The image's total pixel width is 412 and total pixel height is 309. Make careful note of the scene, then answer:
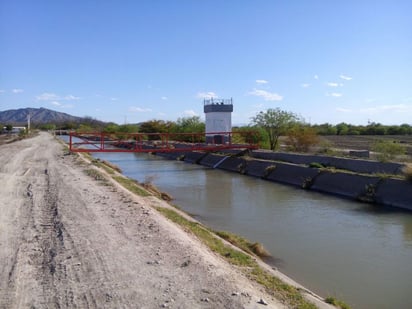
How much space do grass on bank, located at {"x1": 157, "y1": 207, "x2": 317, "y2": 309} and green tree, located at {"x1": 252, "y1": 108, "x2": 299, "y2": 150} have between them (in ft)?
94.4

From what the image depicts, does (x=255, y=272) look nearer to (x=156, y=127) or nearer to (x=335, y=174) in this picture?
(x=335, y=174)

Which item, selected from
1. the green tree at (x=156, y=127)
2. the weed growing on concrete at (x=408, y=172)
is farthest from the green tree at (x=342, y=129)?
the weed growing on concrete at (x=408, y=172)

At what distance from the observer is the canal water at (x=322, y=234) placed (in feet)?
27.8

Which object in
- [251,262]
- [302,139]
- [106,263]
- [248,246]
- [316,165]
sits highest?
[302,139]

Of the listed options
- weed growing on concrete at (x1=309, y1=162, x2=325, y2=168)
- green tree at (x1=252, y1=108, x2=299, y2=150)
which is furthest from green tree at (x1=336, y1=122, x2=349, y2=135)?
weed growing on concrete at (x1=309, y1=162, x2=325, y2=168)

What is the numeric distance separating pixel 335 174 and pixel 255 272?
15679mm

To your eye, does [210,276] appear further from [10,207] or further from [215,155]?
[215,155]

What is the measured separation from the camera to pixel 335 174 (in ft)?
72.1

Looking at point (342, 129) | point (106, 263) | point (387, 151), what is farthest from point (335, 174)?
Result: point (342, 129)

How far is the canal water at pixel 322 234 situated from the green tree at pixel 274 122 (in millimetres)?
14997

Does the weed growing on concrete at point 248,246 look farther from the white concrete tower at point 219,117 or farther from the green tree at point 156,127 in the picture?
the green tree at point 156,127

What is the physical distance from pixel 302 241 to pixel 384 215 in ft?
17.5

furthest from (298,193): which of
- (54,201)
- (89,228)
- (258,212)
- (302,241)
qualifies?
(89,228)

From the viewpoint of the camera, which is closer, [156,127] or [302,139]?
[302,139]
